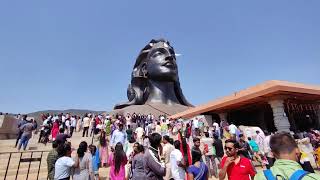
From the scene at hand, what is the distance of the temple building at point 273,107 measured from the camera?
500 inches

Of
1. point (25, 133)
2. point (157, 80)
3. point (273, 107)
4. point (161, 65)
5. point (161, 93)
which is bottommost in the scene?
point (25, 133)

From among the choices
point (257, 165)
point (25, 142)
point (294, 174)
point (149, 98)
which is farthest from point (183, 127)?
point (149, 98)

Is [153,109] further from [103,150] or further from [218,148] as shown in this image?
[218,148]

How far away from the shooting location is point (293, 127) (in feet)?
52.4

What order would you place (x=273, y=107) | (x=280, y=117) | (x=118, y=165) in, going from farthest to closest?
(x=273, y=107), (x=280, y=117), (x=118, y=165)

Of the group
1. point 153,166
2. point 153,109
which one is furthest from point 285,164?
point 153,109

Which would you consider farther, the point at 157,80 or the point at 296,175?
the point at 157,80

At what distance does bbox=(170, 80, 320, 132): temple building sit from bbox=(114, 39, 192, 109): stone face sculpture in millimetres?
10809

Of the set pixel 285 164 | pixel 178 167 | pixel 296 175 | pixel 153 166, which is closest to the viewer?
pixel 296 175

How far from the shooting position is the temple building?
12695 mm

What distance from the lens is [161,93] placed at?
104 feet

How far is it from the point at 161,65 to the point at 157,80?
207cm

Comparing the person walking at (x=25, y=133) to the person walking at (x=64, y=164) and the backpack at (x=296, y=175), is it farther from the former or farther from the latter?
the backpack at (x=296, y=175)

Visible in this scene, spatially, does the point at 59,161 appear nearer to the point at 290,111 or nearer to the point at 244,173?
the point at 244,173
